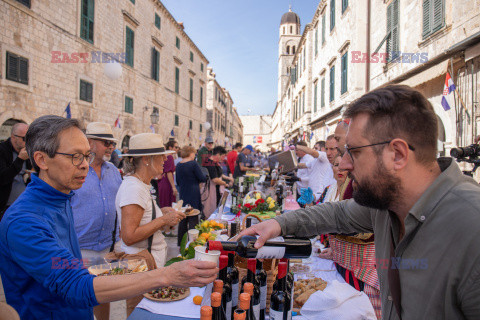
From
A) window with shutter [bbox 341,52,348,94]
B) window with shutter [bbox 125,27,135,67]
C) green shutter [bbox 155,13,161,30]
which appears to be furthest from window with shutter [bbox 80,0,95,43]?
window with shutter [bbox 341,52,348,94]

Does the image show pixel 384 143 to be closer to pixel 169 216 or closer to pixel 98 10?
pixel 169 216

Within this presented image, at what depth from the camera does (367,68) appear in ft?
40.3

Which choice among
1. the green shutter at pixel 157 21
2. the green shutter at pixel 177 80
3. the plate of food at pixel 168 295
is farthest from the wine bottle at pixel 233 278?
the green shutter at pixel 177 80

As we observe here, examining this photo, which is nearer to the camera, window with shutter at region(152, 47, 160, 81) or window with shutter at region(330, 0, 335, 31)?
window with shutter at region(330, 0, 335, 31)

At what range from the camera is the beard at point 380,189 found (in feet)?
4.18

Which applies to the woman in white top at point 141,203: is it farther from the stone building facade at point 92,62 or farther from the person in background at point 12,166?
the stone building facade at point 92,62

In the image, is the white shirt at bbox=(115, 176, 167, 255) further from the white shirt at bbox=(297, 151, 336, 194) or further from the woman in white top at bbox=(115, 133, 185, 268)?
the white shirt at bbox=(297, 151, 336, 194)

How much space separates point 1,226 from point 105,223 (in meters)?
1.58

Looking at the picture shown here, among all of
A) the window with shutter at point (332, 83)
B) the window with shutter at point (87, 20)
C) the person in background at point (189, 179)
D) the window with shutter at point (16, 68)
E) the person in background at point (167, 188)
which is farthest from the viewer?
the window with shutter at point (332, 83)

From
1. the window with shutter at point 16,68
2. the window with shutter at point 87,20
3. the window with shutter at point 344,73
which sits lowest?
the window with shutter at point 16,68

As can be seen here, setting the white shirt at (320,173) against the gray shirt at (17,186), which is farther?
the white shirt at (320,173)

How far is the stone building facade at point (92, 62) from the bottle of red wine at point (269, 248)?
9.56 metres

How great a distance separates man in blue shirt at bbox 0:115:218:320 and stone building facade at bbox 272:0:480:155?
746 centimetres

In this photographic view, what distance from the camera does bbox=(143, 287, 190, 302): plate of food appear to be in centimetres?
218
